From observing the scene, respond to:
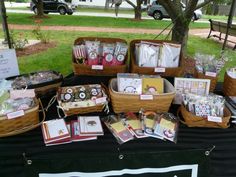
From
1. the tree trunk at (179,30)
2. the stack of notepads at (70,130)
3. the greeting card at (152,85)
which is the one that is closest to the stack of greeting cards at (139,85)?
the greeting card at (152,85)

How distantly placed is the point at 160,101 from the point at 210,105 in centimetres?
25

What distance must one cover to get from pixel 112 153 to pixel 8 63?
882mm

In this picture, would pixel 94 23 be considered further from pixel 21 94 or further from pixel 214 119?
pixel 214 119

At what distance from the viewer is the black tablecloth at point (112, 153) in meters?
1.08

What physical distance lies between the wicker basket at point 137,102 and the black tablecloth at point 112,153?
15 centimetres

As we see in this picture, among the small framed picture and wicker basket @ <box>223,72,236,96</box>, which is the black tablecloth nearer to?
the small framed picture

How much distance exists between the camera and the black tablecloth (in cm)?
108

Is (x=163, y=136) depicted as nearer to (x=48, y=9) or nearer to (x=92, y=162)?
(x=92, y=162)

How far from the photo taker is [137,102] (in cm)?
129

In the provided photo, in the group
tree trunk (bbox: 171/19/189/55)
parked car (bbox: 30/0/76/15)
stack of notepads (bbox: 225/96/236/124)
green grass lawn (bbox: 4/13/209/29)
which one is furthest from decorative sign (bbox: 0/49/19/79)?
parked car (bbox: 30/0/76/15)

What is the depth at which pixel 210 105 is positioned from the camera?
1272 millimetres

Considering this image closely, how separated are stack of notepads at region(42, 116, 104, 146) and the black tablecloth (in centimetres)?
3

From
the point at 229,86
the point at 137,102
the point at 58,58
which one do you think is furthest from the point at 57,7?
the point at 137,102

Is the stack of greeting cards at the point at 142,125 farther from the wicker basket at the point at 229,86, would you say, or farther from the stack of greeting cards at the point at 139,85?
the wicker basket at the point at 229,86
